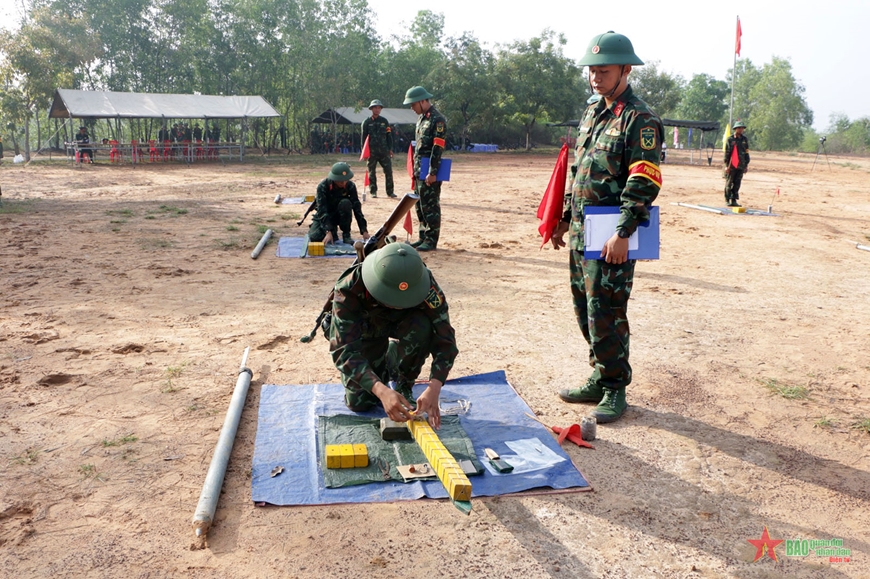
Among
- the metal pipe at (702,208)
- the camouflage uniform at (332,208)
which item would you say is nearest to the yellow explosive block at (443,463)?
the camouflage uniform at (332,208)

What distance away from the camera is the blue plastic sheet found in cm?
349

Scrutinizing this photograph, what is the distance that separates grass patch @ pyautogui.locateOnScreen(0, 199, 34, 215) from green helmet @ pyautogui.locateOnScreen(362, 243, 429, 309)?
39.5ft

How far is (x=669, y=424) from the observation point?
4477 millimetres

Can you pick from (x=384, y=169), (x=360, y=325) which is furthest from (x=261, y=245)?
(x=384, y=169)

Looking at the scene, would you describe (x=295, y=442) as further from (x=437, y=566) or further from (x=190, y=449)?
(x=437, y=566)

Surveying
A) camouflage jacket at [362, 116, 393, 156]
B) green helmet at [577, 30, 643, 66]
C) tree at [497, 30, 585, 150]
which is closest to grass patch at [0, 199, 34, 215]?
camouflage jacket at [362, 116, 393, 156]

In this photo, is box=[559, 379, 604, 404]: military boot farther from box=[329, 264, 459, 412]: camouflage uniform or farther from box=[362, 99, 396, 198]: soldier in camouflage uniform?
box=[362, 99, 396, 198]: soldier in camouflage uniform

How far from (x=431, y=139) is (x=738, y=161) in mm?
8865

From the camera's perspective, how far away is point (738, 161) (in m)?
15.3

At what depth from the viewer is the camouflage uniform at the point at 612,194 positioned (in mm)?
4117

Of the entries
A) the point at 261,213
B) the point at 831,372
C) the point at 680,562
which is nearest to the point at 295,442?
the point at 680,562

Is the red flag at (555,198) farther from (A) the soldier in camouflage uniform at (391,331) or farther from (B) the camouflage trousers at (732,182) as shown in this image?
(B) the camouflage trousers at (732,182)

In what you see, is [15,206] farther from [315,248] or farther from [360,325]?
[360,325]

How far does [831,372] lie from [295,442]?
4164 mm
